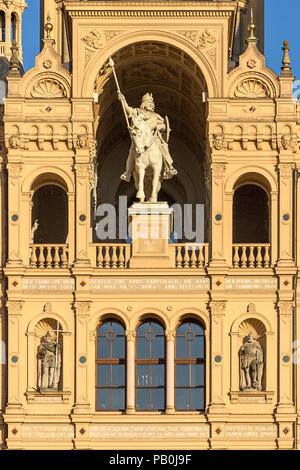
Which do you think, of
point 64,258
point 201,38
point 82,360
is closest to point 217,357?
point 82,360

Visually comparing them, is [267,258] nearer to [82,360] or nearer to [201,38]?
[82,360]

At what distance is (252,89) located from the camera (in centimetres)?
6938

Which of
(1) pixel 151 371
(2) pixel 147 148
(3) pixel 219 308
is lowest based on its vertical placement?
(1) pixel 151 371

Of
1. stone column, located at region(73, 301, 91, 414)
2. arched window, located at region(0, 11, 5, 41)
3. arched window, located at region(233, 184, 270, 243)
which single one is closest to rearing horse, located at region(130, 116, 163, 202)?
stone column, located at region(73, 301, 91, 414)

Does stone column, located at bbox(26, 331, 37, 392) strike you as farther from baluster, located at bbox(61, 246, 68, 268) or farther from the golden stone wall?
baluster, located at bbox(61, 246, 68, 268)

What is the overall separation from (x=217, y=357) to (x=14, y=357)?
5995 millimetres

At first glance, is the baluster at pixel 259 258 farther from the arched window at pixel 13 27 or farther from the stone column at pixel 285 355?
the arched window at pixel 13 27

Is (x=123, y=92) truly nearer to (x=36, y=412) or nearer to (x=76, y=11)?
(x=76, y=11)

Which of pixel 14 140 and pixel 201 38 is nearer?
pixel 14 140

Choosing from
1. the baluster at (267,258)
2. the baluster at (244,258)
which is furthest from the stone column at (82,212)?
the baluster at (267,258)

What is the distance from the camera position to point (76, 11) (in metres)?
69.0

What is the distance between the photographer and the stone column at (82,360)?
Answer: 67625 mm
